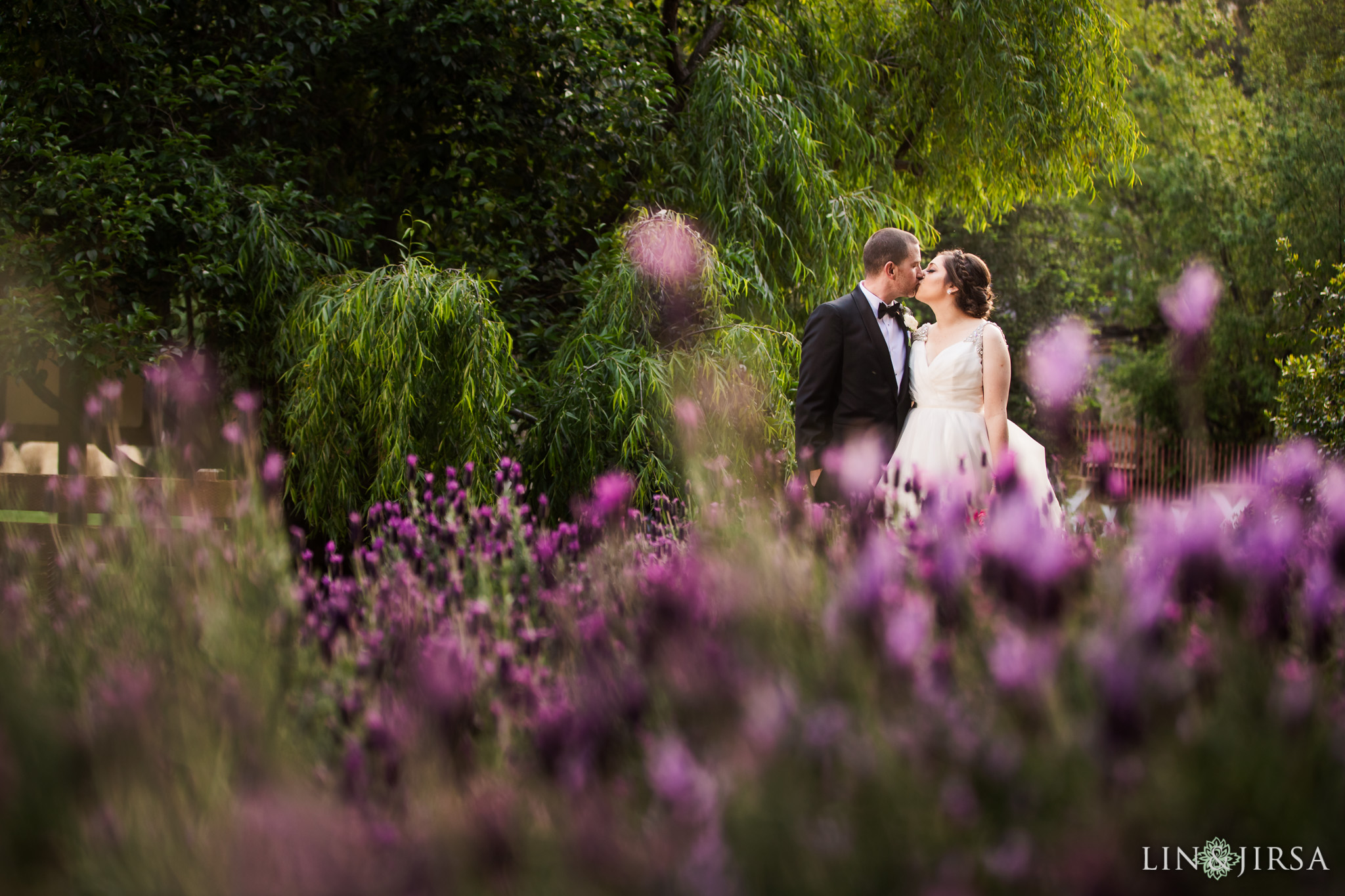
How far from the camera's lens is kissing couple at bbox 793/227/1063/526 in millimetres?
4090

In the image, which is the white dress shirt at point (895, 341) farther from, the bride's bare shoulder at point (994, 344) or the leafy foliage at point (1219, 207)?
the leafy foliage at point (1219, 207)

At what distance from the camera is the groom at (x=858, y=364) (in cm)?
412

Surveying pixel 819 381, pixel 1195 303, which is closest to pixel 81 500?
pixel 1195 303

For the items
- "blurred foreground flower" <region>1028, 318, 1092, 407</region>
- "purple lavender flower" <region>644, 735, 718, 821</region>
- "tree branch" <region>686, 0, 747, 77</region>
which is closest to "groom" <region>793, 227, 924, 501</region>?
"blurred foreground flower" <region>1028, 318, 1092, 407</region>

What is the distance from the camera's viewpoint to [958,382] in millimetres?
4188

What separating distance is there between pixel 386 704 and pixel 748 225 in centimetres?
552

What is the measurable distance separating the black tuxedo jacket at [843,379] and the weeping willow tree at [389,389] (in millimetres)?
1723

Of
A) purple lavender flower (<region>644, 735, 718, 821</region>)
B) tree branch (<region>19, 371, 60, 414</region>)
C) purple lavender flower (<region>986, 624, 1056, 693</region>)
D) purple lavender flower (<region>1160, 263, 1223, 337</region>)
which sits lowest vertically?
purple lavender flower (<region>644, 735, 718, 821</region>)

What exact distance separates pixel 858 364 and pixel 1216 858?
2.99m

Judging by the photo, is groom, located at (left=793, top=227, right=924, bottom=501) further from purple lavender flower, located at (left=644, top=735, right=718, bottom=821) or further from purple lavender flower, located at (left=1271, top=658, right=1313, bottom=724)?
purple lavender flower, located at (left=644, top=735, right=718, bottom=821)

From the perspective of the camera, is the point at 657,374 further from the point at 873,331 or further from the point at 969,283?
the point at 969,283

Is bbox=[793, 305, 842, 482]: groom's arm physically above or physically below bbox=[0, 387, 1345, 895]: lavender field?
above

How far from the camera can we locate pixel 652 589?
2344mm

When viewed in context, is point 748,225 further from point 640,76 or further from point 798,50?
point 798,50
